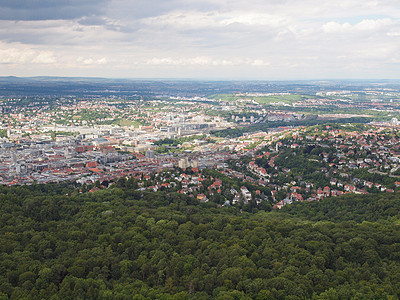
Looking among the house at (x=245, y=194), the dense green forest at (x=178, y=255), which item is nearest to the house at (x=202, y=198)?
the house at (x=245, y=194)

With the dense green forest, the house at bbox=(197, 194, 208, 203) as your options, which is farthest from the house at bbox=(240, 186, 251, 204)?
the dense green forest

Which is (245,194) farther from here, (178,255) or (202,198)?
(178,255)

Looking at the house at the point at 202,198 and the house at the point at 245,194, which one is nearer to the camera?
the house at the point at 202,198

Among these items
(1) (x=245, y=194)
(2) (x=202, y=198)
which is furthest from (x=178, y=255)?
(1) (x=245, y=194)

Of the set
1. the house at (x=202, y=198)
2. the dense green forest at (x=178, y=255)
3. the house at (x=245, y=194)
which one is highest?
the dense green forest at (x=178, y=255)

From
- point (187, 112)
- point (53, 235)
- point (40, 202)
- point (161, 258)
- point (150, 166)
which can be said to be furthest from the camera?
point (187, 112)

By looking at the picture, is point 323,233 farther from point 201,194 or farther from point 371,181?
point 371,181

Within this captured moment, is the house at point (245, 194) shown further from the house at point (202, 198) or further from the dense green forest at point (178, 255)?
the dense green forest at point (178, 255)

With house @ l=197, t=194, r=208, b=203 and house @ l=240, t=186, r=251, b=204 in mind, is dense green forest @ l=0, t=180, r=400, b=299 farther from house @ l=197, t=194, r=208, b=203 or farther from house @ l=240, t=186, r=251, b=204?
house @ l=240, t=186, r=251, b=204

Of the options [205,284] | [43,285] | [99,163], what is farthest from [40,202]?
[99,163]
